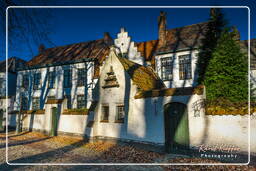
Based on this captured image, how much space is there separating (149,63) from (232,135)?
12812 millimetres

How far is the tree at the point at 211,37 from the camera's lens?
13.7 m

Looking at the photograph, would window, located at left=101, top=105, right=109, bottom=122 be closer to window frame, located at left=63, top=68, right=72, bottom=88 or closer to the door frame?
the door frame

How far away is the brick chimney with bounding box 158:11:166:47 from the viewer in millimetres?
19802

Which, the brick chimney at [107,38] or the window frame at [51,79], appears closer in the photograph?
the window frame at [51,79]

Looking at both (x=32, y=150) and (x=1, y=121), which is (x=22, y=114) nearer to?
(x=1, y=121)

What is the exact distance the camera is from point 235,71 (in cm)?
1170

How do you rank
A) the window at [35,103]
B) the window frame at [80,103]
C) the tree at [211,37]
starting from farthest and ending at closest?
the window at [35,103]
the window frame at [80,103]
the tree at [211,37]

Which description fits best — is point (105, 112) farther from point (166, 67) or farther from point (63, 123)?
point (166, 67)

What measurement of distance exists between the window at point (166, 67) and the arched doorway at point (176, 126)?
9600 millimetres

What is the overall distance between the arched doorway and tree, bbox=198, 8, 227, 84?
6.00 meters

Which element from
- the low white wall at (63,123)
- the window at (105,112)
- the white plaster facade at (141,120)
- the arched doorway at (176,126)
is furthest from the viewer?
the low white wall at (63,123)

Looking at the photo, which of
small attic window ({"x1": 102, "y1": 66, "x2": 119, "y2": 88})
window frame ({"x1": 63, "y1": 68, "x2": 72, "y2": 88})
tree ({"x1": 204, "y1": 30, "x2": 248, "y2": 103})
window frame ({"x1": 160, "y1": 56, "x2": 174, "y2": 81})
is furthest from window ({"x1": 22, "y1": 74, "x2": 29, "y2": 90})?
tree ({"x1": 204, "y1": 30, "x2": 248, "y2": 103})

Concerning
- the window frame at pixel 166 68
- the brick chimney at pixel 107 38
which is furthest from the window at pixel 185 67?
the brick chimney at pixel 107 38

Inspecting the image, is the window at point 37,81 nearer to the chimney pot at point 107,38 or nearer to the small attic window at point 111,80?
the chimney pot at point 107,38
